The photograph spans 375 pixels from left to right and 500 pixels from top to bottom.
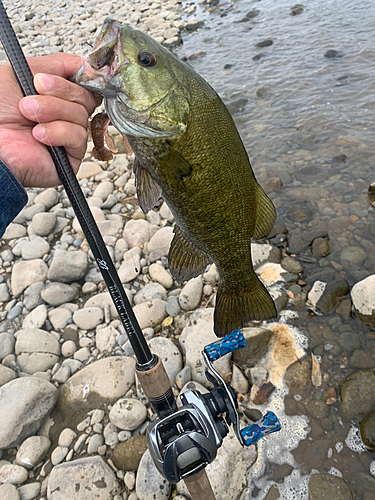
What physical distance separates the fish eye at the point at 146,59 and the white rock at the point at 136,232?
301 cm

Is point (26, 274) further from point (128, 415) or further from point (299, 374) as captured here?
point (299, 374)

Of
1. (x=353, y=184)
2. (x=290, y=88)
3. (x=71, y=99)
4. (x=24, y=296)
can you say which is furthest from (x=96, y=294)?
(x=290, y=88)

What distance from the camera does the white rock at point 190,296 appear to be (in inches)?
145

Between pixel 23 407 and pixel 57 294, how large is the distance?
126cm

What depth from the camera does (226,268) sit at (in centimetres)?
207

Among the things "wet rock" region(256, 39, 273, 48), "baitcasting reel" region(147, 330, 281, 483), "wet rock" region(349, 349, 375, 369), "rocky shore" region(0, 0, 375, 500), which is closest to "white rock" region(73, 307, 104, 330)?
"rocky shore" region(0, 0, 375, 500)

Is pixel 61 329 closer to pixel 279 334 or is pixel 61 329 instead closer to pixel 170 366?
pixel 170 366

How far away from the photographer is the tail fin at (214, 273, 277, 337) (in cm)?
219

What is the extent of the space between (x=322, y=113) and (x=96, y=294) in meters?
5.14

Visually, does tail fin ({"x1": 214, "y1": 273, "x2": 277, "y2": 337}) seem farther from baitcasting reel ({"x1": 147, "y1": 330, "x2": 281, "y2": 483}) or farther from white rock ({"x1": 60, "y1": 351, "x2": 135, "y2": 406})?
white rock ({"x1": 60, "y1": 351, "x2": 135, "y2": 406})

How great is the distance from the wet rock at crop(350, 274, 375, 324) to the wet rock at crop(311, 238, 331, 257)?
686 millimetres

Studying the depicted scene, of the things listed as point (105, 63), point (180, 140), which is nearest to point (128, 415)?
point (180, 140)

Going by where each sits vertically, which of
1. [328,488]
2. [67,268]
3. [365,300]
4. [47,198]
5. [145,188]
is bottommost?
[328,488]

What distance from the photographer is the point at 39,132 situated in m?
1.62
